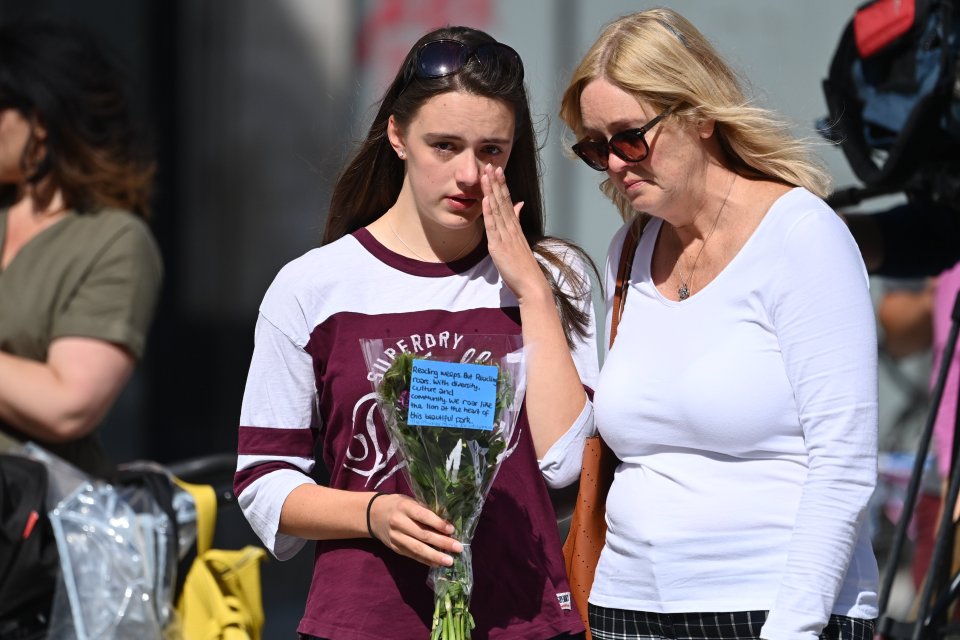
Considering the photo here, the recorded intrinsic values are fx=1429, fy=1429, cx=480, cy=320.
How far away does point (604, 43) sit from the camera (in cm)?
249

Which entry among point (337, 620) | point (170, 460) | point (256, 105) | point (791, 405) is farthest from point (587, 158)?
point (170, 460)

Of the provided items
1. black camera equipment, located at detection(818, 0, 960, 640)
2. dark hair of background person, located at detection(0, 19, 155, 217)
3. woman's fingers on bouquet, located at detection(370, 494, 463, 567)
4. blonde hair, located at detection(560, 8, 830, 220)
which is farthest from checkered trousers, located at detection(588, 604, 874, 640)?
dark hair of background person, located at detection(0, 19, 155, 217)

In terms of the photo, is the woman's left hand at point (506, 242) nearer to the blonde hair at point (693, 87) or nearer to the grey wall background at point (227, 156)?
the blonde hair at point (693, 87)

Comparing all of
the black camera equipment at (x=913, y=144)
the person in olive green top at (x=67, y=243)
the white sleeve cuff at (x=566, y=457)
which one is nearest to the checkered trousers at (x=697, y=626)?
the white sleeve cuff at (x=566, y=457)

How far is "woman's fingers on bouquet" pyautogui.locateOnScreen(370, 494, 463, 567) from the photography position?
7.35 feet

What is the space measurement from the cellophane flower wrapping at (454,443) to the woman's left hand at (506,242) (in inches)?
7.5

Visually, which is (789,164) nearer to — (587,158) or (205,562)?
(587,158)

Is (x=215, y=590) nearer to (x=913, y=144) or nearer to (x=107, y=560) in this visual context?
(x=107, y=560)

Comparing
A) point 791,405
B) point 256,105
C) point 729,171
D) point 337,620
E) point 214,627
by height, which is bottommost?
point 214,627

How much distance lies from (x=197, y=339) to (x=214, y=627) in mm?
3920

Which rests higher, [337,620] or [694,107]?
[694,107]

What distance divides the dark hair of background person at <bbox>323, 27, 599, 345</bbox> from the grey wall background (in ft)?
11.9

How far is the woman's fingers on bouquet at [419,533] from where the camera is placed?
2240 millimetres

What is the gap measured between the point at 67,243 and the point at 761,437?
195cm
